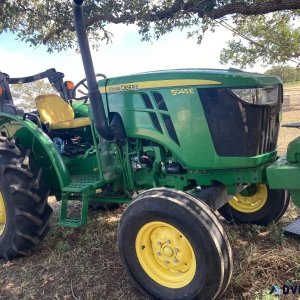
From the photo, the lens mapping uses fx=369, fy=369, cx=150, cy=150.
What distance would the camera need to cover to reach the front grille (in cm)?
265

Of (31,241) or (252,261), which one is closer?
(252,261)

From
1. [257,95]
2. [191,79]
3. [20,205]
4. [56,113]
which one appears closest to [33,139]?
[56,113]

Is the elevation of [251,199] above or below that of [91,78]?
below

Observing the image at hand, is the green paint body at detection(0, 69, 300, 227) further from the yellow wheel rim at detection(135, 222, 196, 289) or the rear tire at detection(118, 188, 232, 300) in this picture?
the yellow wheel rim at detection(135, 222, 196, 289)

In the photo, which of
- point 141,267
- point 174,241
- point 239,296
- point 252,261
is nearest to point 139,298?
point 141,267

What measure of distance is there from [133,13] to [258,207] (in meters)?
2.99

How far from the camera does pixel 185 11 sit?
15.2 feet

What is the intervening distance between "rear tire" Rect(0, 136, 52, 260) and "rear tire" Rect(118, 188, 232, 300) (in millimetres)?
1070

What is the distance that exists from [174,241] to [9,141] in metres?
1.91

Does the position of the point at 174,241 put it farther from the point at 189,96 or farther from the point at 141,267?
the point at 189,96

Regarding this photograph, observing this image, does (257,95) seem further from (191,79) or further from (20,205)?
(20,205)

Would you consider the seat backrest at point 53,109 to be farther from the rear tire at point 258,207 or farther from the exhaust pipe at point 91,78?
the rear tire at point 258,207

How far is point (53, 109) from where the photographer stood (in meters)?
4.23

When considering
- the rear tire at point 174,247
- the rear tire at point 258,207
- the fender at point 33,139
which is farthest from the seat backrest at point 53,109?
the rear tire at point 258,207
